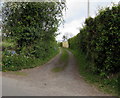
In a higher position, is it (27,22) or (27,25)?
(27,22)

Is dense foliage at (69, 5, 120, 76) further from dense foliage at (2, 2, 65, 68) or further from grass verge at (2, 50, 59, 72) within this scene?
dense foliage at (2, 2, 65, 68)

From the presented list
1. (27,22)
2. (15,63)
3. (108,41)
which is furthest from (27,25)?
(108,41)

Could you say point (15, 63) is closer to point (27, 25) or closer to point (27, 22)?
point (27, 25)

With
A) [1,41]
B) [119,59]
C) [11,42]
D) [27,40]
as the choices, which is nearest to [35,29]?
[27,40]

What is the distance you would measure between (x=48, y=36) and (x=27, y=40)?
96.5 inches

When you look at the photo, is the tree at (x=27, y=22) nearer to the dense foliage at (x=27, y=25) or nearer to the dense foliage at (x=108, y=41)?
the dense foliage at (x=27, y=25)

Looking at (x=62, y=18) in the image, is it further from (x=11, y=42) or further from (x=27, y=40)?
(x=11, y=42)

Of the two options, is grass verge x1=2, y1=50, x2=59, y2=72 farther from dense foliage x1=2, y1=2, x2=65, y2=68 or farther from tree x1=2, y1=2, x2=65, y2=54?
tree x1=2, y1=2, x2=65, y2=54

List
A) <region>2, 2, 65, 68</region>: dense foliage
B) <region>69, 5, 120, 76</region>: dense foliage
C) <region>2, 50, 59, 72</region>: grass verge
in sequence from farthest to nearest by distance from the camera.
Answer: <region>2, 2, 65, 68</region>: dense foliage, <region>2, 50, 59, 72</region>: grass verge, <region>69, 5, 120, 76</region>: dense foliage

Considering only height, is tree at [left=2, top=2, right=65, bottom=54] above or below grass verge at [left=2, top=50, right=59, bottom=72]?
above

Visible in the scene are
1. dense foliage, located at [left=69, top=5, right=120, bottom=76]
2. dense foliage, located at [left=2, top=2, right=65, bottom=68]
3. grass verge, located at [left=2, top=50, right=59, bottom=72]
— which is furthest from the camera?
dense foliage, located at [left=2, top=2, right=65, bottom=68]

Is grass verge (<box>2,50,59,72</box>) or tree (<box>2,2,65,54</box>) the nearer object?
grass verge (<box>2,50,59,72</box>)

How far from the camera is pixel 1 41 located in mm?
10398

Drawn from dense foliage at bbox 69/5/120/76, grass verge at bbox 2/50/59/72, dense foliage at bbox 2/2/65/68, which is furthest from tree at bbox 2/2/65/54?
dense foliage at bbox 69/5/120/76
